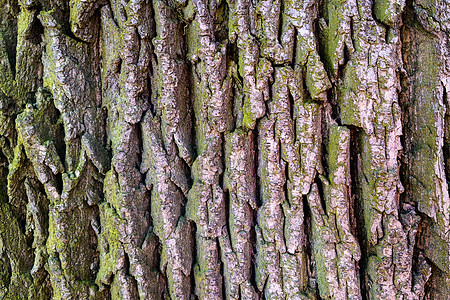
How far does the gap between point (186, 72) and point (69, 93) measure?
418 millimetres

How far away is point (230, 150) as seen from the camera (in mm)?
1188

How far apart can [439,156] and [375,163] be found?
0.22 meters

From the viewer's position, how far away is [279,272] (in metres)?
1.18

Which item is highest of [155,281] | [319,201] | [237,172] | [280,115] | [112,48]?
[112,48]

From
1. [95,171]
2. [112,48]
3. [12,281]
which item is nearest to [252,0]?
[112,48]

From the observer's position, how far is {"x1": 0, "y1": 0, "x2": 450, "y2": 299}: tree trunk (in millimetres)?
1151

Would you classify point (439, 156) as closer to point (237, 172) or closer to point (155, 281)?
point (237, 172)

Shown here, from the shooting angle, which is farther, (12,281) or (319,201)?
(12,281)

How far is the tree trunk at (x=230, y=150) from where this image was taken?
115cm

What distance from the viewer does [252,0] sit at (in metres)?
1.18

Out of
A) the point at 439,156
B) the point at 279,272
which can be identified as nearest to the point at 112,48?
the point at 279,272

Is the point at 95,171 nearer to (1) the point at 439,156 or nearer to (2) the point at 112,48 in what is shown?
(2) the point at 112,48

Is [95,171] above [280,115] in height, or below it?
below

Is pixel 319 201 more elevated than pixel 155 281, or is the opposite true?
pixel 319 201
